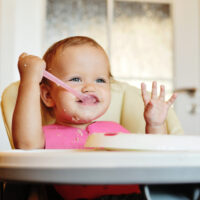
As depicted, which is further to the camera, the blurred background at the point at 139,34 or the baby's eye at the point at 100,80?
the blurred background at the point at 139,34

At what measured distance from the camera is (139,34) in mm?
2256

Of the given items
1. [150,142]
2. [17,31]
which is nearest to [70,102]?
[150,142]

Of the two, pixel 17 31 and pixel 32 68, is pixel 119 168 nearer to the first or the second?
pixel 32 68

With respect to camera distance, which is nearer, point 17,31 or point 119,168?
point 119,168

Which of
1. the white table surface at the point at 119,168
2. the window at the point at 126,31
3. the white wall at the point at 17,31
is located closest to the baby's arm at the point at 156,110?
the white table surface at the point at 119,168

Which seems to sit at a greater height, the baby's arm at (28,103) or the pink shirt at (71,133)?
the baby's arm at (28,103)

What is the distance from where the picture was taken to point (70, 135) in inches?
35.7

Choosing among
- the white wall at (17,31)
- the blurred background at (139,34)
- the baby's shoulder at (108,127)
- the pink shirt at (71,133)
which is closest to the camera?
the pink shirt at (71,133)

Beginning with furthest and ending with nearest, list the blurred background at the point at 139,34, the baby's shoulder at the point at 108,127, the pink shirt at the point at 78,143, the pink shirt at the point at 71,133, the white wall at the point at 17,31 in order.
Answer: the blurred background at the point at 139,34 → the white wall at the point at 17,31 → the baby's shoulder at the point at 108,127 → the pink shirt at the point at 71,133 → the pink shirt at the point at 78,143

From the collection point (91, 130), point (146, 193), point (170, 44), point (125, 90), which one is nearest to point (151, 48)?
point (170, 44)

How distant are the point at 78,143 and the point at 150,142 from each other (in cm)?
37

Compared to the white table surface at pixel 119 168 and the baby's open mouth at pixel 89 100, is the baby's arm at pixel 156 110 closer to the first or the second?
the baby's open mouth at pixel 89 100

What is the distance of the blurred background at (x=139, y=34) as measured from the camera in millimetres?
2135

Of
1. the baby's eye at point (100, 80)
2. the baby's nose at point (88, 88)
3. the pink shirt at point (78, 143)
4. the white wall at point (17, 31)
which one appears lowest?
the pink shirt at point (78, 143)
